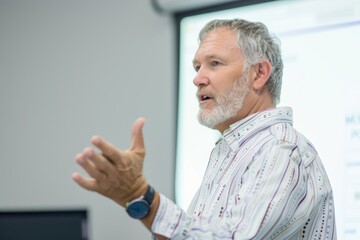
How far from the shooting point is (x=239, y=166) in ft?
4.12

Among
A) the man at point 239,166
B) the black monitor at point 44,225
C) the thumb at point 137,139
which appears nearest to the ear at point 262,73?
the man at point 239,166

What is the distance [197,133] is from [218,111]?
103 cm

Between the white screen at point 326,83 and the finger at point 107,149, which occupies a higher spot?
the white screen at point 326,83

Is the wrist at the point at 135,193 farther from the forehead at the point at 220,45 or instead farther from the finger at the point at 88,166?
the forehead at the point at 220,45

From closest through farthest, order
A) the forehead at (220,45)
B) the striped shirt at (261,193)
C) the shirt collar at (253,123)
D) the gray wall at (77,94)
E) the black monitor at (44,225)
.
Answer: the striped shirt at (261,193) < the shirt collar at (253,123) < the forehead at (220,45) < the black monitor at (44,225) < the gray wall at (77,94)

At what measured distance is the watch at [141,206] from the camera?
1.05 metres

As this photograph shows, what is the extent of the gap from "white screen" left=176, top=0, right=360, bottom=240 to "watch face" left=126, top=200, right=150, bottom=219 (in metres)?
1.12

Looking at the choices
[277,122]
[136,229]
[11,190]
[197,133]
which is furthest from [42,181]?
[277,122]

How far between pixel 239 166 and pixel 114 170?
12.9 inches

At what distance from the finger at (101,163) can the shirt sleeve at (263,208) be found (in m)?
0.12

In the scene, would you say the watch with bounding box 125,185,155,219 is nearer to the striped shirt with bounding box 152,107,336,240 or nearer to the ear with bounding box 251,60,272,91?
the striped shirt with bounding box 152,107,336,240

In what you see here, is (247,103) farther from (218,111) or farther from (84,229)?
(84,229)

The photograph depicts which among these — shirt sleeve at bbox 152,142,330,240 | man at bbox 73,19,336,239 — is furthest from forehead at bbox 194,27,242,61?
shirt sleeve at bbox 152,142,330,240

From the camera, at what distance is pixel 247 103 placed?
4.70ft
